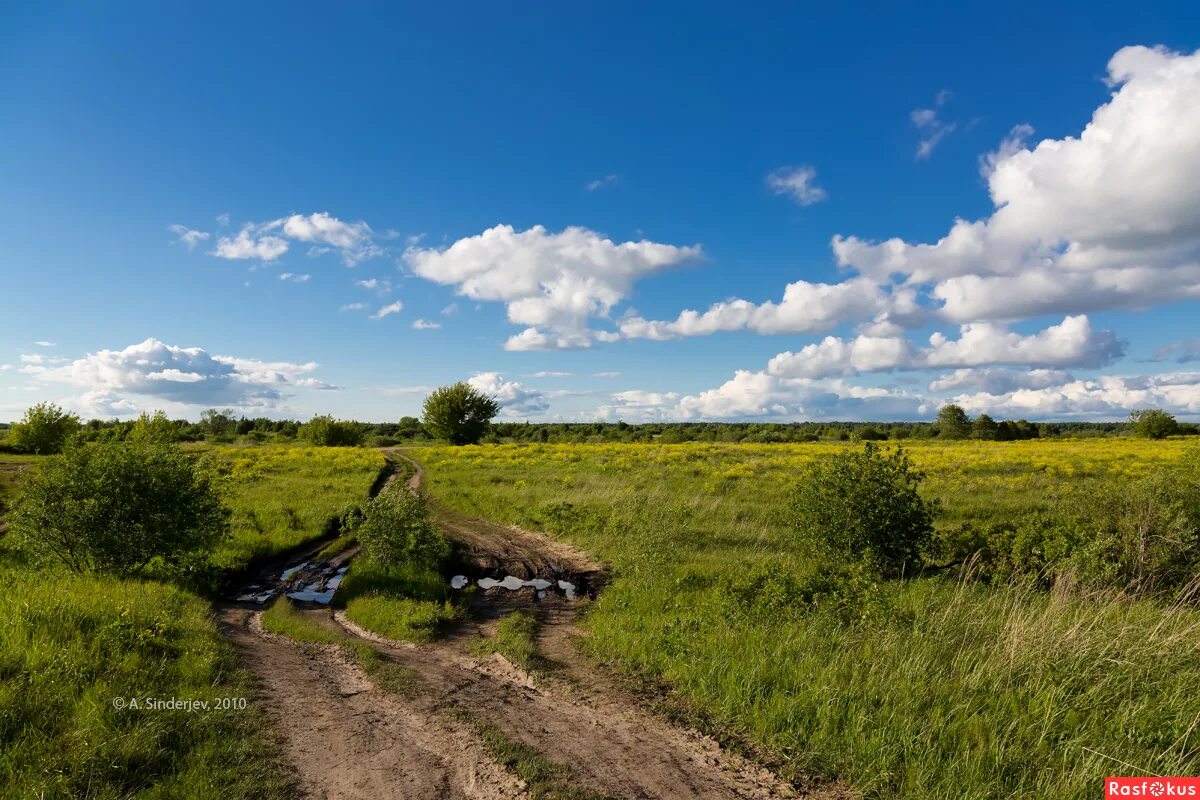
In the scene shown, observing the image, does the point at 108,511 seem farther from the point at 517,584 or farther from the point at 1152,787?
the point at 1152,787

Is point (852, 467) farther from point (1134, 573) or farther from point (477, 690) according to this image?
point (477, 690)

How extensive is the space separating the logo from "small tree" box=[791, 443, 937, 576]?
7941mm

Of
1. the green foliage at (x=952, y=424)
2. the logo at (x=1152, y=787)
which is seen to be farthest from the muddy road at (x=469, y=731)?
the green foliage at (x=952, y=424)

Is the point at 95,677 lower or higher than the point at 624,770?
higher

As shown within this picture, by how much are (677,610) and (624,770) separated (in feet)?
19.7

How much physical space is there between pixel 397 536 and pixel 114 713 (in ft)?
32.4

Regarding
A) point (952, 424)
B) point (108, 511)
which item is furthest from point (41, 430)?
point (952, 424)

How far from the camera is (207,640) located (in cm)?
931

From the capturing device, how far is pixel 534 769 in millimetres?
6281

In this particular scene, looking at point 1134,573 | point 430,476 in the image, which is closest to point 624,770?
point 1134,573

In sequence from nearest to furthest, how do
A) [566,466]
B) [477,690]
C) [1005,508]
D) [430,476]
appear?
[477,690], [1005,508], [430,476], [566,466]

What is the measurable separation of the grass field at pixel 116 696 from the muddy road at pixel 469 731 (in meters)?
0.54

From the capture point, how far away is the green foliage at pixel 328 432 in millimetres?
82188

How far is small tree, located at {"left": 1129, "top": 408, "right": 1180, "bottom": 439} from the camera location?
85000 mm
